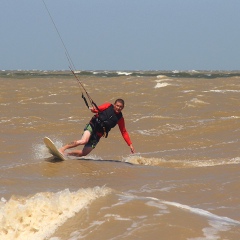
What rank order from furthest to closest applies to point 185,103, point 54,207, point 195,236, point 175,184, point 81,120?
1. point 185,103
2. point 81,120
3. point 175,184
4. point 54,207
5. point 195,236

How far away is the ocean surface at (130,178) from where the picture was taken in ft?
15.8

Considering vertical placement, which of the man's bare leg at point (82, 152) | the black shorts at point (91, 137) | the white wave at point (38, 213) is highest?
the white wave at point (38, 213)

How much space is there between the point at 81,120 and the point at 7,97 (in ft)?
24.8

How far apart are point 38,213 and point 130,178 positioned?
3008 mm

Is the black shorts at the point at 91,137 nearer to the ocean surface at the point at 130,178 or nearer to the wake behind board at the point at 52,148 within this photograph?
the ocean surface at the point at 130,178

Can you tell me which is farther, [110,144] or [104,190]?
[110,144]

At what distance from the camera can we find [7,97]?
23.3 metres

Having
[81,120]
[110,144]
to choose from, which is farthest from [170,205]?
[81,120]

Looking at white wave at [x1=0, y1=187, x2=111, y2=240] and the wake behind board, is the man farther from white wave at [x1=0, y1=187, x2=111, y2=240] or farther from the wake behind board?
white wave at [x1=0, y1=187, x2=111, y2=240]

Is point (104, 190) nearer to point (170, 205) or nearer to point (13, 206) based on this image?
point (170, 205)

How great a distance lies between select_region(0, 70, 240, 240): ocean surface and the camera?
189 inches

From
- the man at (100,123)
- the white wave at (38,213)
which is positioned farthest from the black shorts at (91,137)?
the white wave at (38,213)

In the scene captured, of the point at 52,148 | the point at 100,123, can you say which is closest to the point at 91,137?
the point at 100,123

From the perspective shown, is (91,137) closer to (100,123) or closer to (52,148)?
(100,123)
